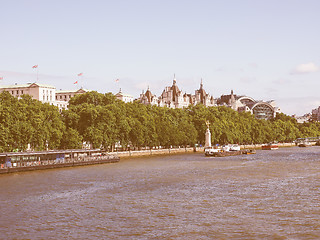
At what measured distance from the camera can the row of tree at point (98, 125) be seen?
8625cm

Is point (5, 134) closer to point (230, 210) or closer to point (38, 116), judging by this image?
point (38, 116)

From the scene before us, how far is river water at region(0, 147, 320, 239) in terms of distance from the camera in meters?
33.7

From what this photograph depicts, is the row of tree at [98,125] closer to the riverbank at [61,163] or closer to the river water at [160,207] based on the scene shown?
Result: the riverbank at [61,163]

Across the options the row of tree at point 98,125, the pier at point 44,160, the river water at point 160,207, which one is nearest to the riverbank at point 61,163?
the pier at point 44,160

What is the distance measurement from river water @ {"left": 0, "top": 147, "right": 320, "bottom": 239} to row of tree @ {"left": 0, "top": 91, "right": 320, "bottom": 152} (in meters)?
22.7

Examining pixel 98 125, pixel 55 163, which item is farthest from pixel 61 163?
pixel 98 125

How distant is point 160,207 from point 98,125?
228 feet

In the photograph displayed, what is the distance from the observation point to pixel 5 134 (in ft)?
268

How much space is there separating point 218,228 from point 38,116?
209 ft

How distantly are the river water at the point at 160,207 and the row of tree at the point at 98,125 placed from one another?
2275cm

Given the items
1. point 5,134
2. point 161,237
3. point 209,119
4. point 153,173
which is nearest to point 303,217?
point 161,237

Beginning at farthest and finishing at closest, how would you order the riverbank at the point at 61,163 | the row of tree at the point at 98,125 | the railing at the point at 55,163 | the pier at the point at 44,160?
the row of tree at the point at 98,125 < the pier at the point at 44,160 < the railing at the point at 55,163 < the riverbank at the point at 61,163

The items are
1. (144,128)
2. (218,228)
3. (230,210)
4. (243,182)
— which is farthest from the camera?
(144,128)

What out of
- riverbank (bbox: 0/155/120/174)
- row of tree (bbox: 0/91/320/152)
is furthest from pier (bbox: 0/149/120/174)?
row of tree (bbox: 0/91/320/152)
